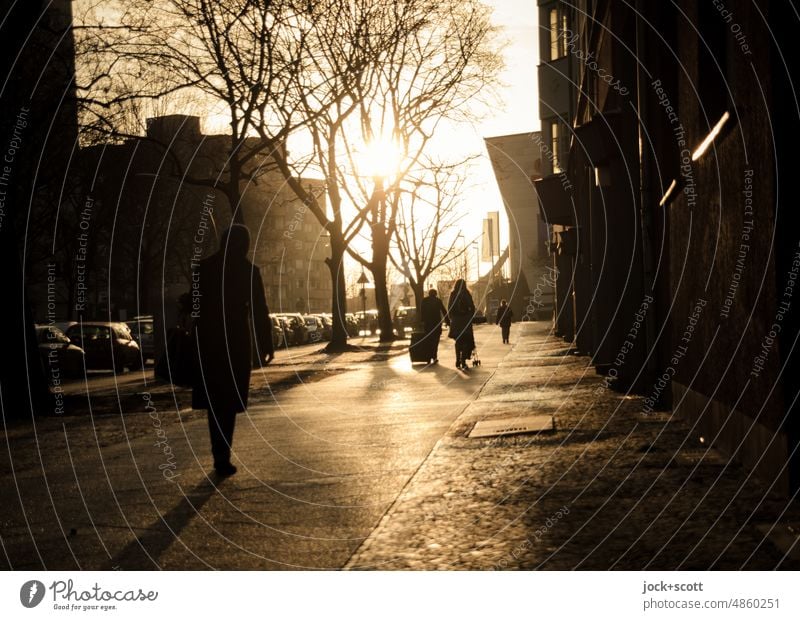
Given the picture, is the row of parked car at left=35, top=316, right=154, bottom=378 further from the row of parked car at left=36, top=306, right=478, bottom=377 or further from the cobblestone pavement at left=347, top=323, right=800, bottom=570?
the cobblestone pavement at left=347, top=323, right=800, bottom=570

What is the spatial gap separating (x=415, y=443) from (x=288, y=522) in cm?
354

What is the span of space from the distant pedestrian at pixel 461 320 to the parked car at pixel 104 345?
12.9 metres

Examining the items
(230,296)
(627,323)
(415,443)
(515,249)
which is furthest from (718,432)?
(515,249)

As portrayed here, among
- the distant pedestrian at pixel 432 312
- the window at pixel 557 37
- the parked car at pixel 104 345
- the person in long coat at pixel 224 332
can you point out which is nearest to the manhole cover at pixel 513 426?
the person in long coat at pixel 224 332

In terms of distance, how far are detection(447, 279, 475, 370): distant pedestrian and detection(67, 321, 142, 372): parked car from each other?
12935 mm

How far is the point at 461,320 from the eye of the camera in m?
21.1

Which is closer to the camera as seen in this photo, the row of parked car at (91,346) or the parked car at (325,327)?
the row of parked car at (91,346)

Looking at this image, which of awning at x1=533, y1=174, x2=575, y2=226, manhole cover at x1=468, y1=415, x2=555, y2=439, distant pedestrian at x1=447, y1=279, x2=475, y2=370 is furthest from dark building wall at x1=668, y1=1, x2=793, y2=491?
awning at x1=533, y1=174, x2=575, y2=226

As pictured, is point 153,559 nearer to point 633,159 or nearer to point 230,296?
point 230,296

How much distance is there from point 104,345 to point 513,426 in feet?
78.5

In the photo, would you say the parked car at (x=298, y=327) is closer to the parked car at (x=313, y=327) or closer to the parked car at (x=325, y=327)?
the parked car at (x=313, y=327)

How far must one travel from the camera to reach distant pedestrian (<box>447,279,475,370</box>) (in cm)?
2112

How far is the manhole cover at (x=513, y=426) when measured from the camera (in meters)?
9.54

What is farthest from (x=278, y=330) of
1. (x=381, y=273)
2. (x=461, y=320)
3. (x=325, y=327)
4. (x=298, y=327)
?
(x=461, y=320)
